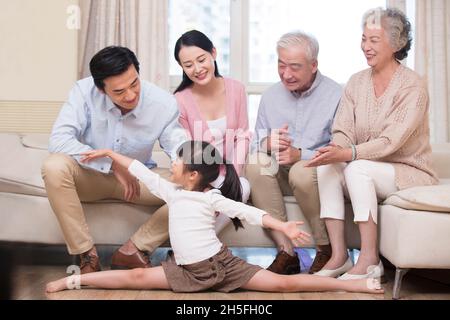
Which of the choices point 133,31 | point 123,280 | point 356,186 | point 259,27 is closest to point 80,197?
point 123,280

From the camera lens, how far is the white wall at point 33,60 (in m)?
2.50

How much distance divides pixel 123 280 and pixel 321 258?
0.58 metres

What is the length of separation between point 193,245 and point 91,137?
48cm

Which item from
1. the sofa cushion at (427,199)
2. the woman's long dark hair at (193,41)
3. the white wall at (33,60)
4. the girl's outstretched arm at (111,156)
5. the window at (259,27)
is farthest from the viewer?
the window at (259,27)

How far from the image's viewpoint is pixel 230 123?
1845 millimetres

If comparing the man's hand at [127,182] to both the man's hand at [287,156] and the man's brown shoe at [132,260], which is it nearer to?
the man's brown shoe at [132,260]

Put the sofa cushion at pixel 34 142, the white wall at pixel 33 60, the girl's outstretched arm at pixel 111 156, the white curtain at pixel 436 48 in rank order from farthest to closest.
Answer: the white curtain at pixel 436 48
the white wall at pixel 33 60
the sofa cushion at pixel 34 142
the girl's outstretched arm at pixel 111 156

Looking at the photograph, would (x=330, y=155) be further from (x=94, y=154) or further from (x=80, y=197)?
(x=80, y=197)

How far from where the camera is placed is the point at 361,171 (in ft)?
5.44

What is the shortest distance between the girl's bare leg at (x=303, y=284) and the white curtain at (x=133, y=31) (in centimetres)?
139

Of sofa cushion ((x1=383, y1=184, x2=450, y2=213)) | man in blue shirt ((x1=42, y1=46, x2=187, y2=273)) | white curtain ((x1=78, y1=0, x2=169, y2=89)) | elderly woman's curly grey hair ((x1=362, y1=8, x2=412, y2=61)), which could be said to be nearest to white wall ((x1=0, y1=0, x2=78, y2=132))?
white curtain ((x1=78, y1=0, x2=169, y2=89))

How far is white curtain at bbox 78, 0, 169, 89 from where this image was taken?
2748mm

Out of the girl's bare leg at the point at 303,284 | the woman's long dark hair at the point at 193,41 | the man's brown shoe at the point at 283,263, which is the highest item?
the woman's long dark hair at the point at 193,41

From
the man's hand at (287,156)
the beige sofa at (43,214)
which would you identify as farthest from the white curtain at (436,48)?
the man's hand at (287,156)
